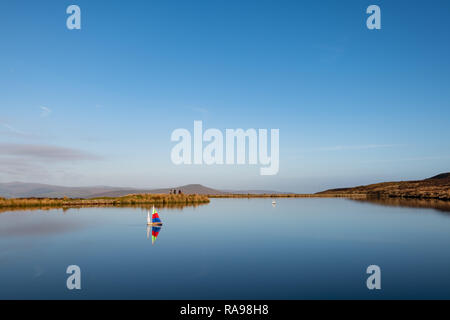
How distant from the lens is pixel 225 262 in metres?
18.0

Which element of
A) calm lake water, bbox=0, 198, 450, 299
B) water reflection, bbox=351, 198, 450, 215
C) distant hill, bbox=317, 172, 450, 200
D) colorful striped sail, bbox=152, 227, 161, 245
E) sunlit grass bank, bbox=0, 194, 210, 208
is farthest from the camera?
distant hill, bbox=317, 172, 450, 200

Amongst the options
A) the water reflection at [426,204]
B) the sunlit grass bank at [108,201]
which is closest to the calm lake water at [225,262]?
the water reflection at [426,204]

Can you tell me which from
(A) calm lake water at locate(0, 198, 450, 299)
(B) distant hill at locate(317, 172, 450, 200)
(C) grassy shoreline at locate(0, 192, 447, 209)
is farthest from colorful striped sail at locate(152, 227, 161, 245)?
(B) distant hill at locate(317, 172, 450, 200)

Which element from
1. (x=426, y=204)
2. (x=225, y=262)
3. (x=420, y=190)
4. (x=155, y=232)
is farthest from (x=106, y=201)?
(x=420, y=190)

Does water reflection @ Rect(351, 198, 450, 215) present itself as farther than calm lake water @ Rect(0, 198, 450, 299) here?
Yes

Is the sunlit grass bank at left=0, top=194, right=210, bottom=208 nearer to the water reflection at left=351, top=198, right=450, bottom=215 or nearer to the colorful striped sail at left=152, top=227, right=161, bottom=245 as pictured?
the colorful striped sail at left=152, top=227, right=161, bottom=245

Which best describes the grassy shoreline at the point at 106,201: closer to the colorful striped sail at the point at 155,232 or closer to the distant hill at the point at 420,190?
the colorful striped sail at the point at 155,232

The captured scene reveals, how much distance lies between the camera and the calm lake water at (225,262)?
13141 mm

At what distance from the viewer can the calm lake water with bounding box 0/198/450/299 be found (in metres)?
13.1

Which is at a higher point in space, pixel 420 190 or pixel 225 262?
pixel 225 262

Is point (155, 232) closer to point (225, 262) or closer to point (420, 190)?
point (225, 262)

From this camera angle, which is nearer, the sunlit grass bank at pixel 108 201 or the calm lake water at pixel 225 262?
the calm lake water at pixel 225 262
